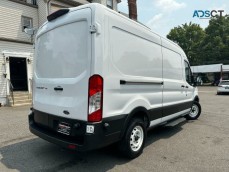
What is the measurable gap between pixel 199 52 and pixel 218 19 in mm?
8578

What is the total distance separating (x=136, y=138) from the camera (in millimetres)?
4527

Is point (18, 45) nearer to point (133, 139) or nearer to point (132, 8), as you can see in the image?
point (132, 8)

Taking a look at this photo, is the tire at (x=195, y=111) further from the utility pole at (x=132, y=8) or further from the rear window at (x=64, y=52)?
the utility pole at (x=132, y=8)

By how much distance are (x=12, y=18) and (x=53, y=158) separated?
42.8ft

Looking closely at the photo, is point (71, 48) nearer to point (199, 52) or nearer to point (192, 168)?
point (192, 168)

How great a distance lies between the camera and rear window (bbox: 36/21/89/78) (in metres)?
3.65

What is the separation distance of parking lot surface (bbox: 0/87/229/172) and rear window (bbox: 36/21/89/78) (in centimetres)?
166

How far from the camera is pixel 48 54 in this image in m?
4.36

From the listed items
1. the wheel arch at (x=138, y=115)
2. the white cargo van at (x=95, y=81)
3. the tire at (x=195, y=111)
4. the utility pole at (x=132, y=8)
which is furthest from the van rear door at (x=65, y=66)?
the utility pole at (x=132, y=8)

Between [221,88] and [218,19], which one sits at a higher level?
[218,19]

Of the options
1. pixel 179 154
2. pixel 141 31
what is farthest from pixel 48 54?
pixel 179 154

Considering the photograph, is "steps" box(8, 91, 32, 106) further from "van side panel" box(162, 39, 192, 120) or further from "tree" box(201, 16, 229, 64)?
"tree" box(201, 16, 229, 64)

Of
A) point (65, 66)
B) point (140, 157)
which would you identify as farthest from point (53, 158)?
point (65, 66)

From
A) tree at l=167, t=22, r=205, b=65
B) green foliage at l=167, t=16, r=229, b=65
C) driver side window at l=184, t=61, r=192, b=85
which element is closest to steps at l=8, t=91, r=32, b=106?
driver side window at l=184, t=61, r=192, b=85
